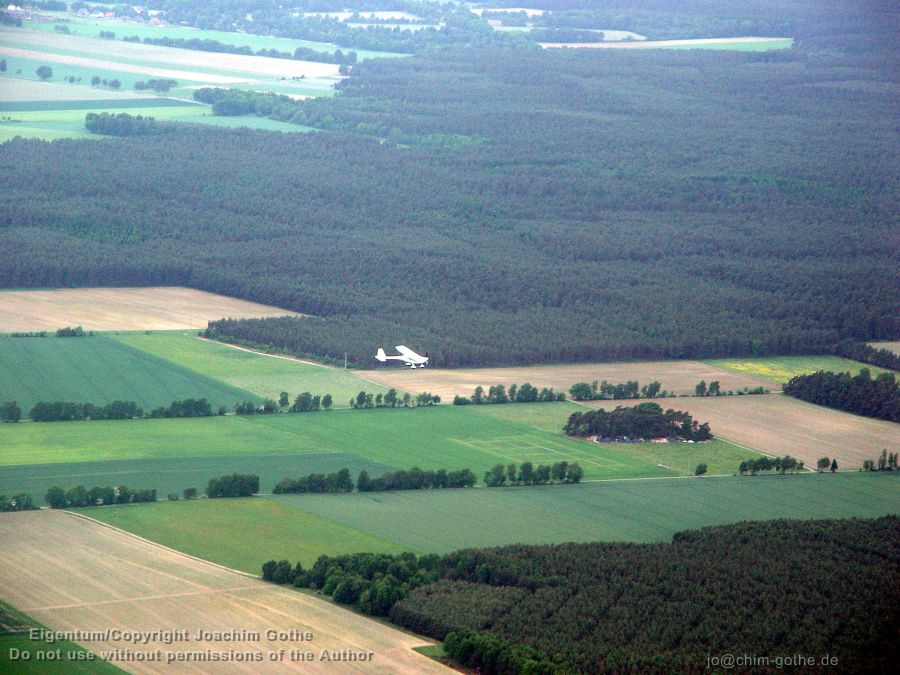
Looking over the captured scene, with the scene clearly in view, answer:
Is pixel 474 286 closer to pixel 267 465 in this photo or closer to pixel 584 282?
pixel 584 282

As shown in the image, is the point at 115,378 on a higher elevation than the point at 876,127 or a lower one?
lower

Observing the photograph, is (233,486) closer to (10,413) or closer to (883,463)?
(10,413)

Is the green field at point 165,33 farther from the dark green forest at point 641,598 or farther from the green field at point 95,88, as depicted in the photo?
the dark green forest at point 641,598

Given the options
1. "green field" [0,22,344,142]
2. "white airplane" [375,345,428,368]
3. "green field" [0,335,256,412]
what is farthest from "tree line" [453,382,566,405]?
"green field" [0,22,344,142]

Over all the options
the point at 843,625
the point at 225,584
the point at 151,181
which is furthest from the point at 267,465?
the point at 151,181

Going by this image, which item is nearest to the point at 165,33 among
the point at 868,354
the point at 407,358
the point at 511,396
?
the point at 407,358

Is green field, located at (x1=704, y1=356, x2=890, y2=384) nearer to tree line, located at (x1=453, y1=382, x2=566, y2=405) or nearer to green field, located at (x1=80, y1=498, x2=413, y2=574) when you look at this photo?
tree line, located at (x1=453, y1=382, x2=566, y2=405)
